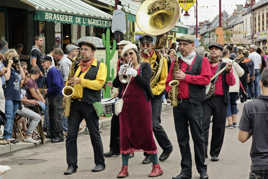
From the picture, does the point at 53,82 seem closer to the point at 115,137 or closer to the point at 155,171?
the point at 115,137

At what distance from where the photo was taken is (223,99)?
852 centimetres

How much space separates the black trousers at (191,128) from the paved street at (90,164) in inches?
14.4

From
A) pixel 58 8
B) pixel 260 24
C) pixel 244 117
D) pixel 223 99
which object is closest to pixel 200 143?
pixel 223 99

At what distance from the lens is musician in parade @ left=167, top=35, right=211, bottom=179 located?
269 inches

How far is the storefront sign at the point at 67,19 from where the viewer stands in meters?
13.9

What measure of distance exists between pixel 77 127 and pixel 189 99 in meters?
1.73

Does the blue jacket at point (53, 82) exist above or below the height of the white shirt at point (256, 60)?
below

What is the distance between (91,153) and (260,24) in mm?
88352

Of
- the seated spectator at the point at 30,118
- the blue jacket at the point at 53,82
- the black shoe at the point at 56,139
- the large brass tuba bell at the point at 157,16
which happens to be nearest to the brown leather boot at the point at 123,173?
the large brass tuba bell at the point at 157,16

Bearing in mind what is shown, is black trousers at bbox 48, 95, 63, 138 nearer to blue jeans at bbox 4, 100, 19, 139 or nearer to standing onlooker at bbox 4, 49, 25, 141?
standing onlooker at bbox 4, 49, 25, 141

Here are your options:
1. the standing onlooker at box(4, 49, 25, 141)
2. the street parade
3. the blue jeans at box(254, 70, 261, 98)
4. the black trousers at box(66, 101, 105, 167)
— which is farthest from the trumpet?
the blue jeans at box(254, 70, 261, 98)

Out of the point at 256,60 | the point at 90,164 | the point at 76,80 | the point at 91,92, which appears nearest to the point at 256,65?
the point at 256,60

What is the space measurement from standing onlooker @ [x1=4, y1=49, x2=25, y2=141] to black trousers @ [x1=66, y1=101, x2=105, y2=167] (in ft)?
7.60

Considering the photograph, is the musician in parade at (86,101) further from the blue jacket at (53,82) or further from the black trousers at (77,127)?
the blue jacket at (53,82)
